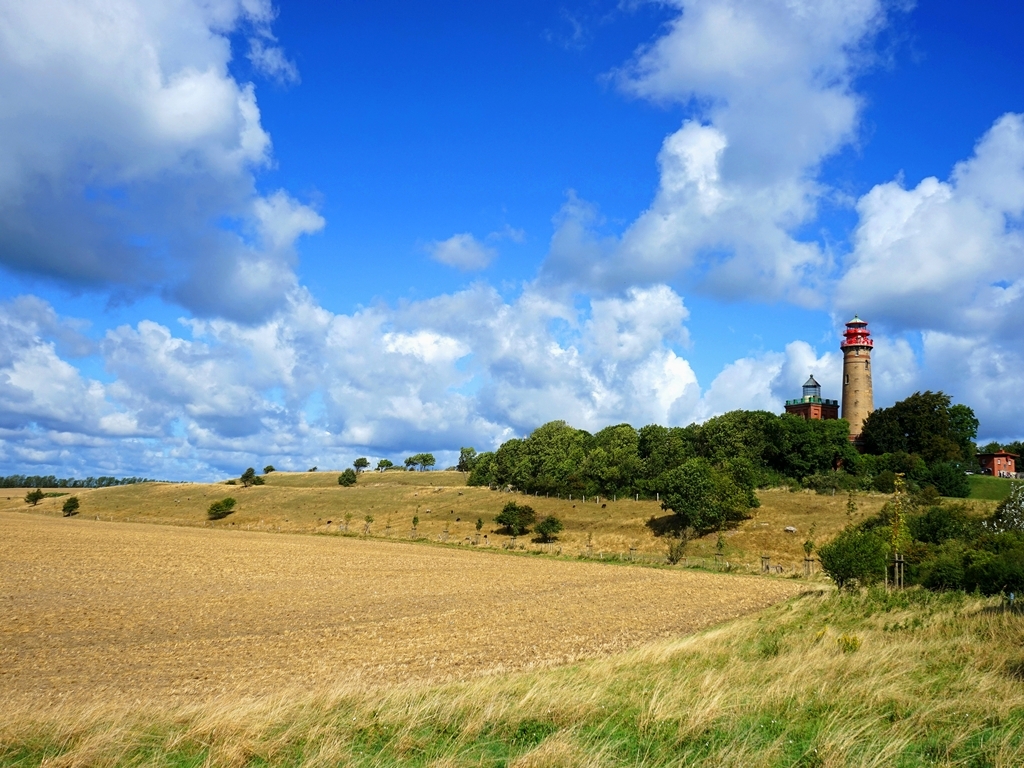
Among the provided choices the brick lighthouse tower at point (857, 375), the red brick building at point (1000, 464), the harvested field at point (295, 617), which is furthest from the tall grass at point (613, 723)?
the red brick building at point (1000, 464)

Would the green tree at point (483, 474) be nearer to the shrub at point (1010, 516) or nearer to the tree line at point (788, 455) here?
the tree line at point (788, 455)

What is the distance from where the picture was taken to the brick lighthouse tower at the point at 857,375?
112 meters

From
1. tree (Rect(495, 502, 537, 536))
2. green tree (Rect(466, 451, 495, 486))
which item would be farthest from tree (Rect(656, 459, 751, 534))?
green tree (Rect(466, 451, 495, 486))

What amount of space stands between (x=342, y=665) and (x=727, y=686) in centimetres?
1104

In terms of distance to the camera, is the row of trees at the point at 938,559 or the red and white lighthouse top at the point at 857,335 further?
the red and white lighthouse top at the point at 857,335

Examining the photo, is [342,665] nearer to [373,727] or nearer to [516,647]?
[516,647]

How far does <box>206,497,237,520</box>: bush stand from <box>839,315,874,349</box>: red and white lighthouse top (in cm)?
10144

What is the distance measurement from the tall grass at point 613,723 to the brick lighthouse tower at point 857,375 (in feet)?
349

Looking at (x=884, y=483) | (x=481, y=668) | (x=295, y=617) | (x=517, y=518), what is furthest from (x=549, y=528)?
(x=481, y=668)

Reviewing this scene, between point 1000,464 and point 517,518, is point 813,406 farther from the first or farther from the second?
point 517,518

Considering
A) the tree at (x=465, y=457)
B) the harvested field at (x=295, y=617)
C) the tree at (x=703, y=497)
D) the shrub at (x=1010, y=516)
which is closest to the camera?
the harvested field at (x=295, y=617)

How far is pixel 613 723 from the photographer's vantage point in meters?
11.2

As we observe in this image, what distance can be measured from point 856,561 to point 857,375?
8761cm

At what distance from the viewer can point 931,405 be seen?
103688 millimetres
